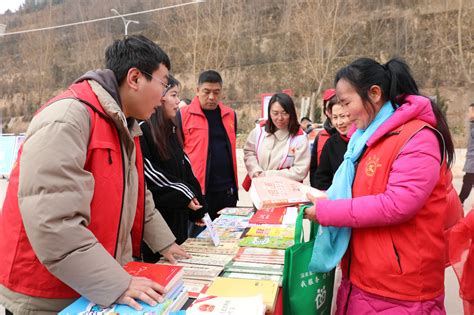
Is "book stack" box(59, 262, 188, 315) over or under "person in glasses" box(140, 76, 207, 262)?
under

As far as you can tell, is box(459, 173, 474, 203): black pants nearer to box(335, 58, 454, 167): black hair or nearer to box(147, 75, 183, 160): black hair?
box(335, 58, 454, 167): black hair

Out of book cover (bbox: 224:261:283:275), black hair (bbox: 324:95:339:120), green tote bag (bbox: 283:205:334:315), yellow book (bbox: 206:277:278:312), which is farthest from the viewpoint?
black hair (bbox: 324:95:339:120)

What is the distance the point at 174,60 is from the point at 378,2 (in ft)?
34.9

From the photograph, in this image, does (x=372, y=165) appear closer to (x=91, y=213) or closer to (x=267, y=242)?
(x=267, y=242)

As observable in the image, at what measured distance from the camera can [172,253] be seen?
1498 mm

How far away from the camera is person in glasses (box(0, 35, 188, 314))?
35.0 inches

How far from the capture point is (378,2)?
17156 mm

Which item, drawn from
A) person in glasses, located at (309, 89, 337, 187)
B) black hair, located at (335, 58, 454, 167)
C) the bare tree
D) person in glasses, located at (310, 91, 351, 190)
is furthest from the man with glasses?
the bare tree

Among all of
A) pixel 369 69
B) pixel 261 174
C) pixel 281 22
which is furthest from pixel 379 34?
pixel 369 69

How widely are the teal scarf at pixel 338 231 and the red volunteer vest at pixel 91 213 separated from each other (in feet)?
2.32

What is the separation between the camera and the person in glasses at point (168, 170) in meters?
1.77

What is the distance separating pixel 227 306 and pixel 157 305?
0.20 metres

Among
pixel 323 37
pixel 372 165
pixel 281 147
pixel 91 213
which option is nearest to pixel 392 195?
pixel 372 165

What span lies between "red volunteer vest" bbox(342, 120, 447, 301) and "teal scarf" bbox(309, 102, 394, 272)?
0.06m
